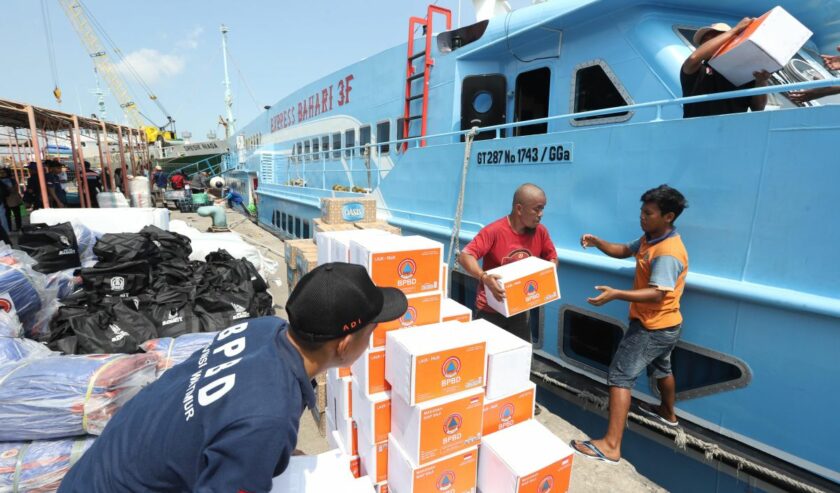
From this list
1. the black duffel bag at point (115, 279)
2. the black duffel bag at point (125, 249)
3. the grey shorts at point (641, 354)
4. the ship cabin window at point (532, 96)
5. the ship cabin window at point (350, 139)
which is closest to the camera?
the grey shorts at point (641, 354)

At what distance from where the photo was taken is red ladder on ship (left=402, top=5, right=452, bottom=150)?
660 cm

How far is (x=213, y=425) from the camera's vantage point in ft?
3.55

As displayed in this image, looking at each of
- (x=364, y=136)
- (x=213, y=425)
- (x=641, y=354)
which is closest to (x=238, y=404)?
(x=213, y=425)

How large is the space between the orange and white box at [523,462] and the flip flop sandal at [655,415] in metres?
1.08

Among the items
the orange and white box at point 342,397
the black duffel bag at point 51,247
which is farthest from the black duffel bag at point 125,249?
the orange and white box at point 342,397

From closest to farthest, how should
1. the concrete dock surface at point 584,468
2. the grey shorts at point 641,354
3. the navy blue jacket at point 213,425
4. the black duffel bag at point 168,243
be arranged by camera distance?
the navy blue jacket at point 213,425, the grey shorts at point 641,354, the concrete dock surface at point 584,468, the black duffel bag at point 168,243

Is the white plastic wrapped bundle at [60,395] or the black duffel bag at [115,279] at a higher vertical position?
the black duffel bag at [115,279]

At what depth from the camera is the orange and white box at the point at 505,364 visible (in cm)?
241

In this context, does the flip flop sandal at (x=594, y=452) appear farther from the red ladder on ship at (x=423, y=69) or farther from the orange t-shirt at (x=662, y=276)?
the red ladder on ship at (x=423, y=69)

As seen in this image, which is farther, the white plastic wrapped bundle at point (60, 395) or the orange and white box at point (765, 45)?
the orange and white box at point (765, 45)

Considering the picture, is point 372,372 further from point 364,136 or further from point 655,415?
point 364,136

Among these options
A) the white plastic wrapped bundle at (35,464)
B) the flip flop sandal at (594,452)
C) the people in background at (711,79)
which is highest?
the people in background at (711,79)

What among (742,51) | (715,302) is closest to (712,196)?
(715,302)

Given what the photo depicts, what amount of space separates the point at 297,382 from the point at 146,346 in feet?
8.55
